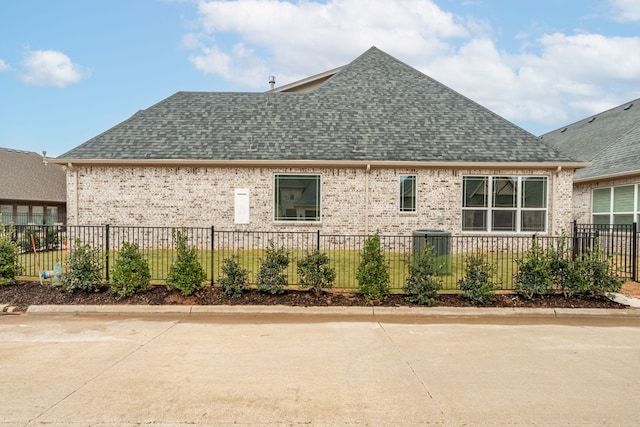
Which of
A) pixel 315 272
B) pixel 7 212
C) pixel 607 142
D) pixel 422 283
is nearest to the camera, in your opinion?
pixel 422 283

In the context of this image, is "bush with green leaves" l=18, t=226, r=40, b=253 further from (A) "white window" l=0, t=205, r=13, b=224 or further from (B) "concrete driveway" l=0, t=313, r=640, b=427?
(A) "white window" l=0, t=205, r=13, b=224

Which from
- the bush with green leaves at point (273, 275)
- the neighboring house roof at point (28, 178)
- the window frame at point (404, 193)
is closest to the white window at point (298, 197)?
the window frame at point (404, 193)

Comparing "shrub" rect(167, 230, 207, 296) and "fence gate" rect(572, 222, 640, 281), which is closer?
"shrub" rect(167, 230, 207, 296)

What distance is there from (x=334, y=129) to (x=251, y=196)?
170 inches

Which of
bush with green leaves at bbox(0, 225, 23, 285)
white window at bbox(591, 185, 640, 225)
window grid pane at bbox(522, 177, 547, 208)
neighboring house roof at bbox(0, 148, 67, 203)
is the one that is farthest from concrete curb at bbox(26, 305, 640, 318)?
neighboring house roof at bbox(0, 148, 67, 203)

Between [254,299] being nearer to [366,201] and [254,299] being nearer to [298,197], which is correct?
[298,197]

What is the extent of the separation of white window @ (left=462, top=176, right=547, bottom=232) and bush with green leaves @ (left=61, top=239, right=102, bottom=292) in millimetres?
12210

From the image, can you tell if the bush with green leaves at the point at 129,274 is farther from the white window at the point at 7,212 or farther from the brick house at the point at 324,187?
the white window at the point at 7,212

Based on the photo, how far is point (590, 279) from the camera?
8961 millimetres

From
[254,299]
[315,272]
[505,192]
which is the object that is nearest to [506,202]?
[505,192]

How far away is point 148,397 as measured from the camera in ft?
14.5

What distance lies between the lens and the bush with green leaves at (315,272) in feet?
29.7

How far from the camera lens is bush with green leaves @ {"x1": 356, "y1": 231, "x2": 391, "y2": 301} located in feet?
29.1

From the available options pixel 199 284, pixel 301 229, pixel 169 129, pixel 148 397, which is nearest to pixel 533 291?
pixel 199 284
